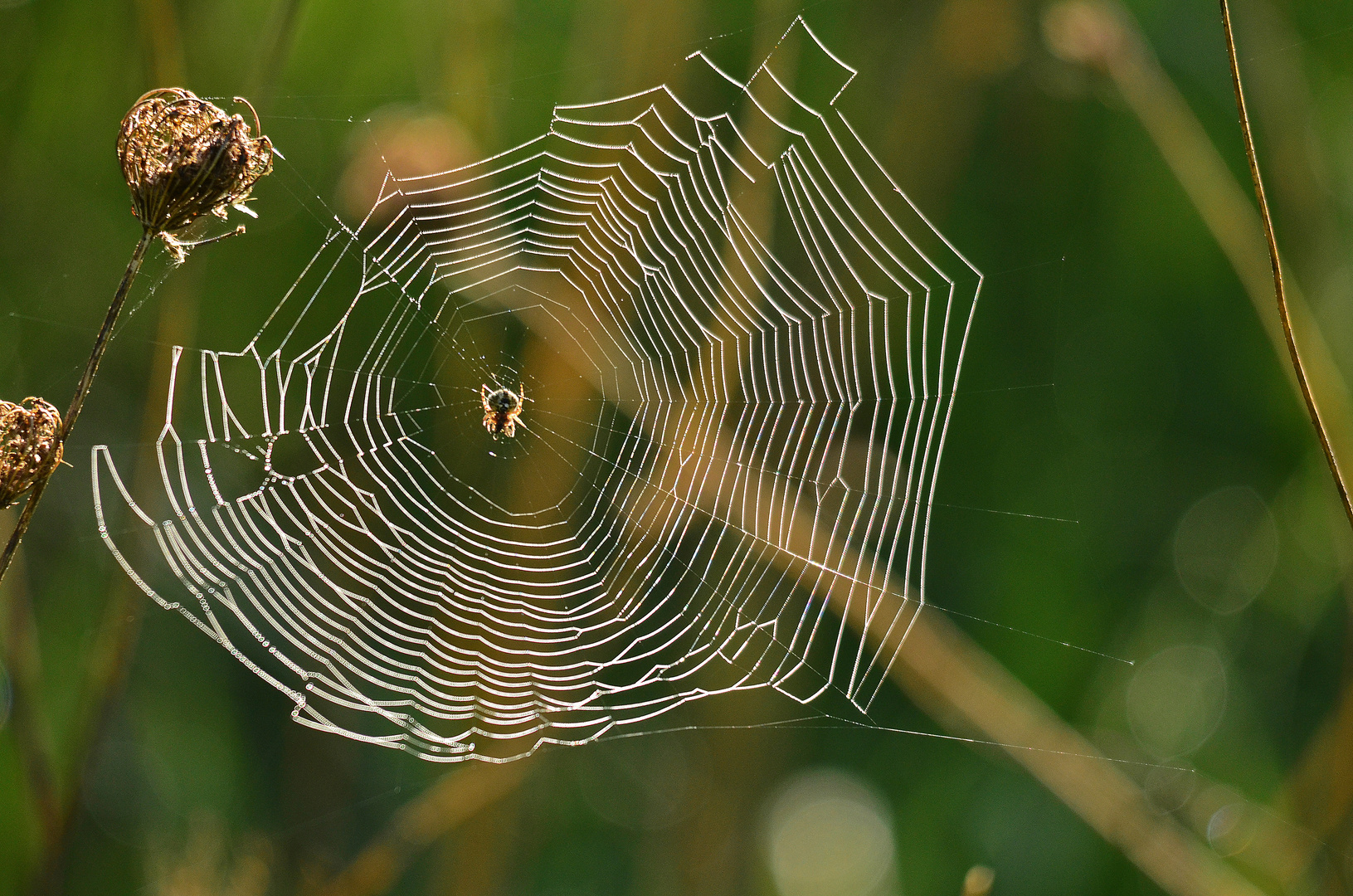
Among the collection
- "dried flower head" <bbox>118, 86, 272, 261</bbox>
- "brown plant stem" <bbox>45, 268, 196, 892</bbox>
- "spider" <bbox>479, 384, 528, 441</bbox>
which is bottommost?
"brown plant stem" <bbox>45, 268, 196, 892</bbox>

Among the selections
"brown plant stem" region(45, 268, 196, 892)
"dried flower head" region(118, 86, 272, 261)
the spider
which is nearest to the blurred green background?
"brown plant stem" region(45, 268, 196, 892)

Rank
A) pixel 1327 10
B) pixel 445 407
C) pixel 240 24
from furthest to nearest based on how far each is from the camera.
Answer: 1. pixel 445 407
2. pixel 1327 10
3. pixel 240 24

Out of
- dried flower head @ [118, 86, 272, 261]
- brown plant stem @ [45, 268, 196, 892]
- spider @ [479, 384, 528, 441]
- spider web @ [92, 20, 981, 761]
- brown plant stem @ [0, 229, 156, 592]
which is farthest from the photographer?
spider @ [479, 384, 528, 441]

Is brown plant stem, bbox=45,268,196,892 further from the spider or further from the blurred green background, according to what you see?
the spider

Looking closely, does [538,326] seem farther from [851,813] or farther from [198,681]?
[851,813]

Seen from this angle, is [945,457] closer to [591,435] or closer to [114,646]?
[591,435]

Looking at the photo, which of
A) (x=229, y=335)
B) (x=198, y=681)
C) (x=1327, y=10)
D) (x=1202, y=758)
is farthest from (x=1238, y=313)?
(x=198, y=681)
